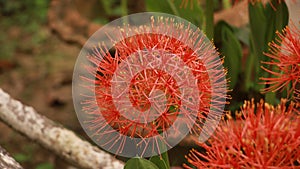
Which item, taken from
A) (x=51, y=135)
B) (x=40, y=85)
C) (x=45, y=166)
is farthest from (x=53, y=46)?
(x=51, y=135)

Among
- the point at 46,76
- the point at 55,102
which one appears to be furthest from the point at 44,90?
the point at 55,102

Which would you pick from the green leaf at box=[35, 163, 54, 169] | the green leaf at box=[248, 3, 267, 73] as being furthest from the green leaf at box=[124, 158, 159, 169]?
the green leaf at box=[35, 163, 54, 169]

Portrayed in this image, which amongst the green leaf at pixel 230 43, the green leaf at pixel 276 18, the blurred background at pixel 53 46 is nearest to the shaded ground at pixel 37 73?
the blurred background at pixel 53 46

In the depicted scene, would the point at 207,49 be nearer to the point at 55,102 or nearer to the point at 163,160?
the point at 163,160

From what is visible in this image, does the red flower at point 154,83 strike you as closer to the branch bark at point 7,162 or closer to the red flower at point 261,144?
the red flower at point 261,144

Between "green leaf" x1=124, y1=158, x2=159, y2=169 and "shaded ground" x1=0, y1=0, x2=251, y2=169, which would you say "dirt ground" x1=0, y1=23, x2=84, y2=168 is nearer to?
"shaded ground" x1=0, y1=0, x2=251, y2=169

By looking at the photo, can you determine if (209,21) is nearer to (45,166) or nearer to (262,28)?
(262,28)
